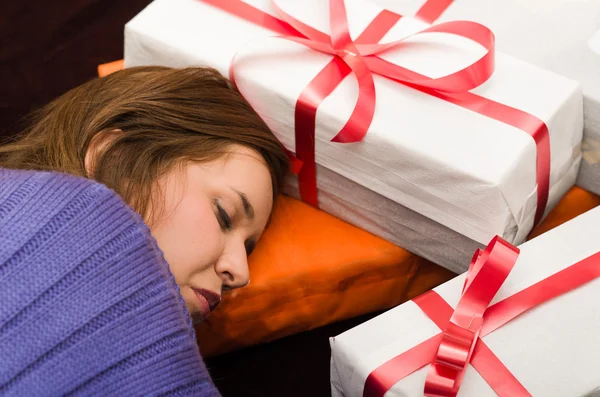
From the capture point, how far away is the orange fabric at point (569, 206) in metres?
0.93

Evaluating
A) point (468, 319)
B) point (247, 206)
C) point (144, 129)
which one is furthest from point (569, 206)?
point (144, 129)

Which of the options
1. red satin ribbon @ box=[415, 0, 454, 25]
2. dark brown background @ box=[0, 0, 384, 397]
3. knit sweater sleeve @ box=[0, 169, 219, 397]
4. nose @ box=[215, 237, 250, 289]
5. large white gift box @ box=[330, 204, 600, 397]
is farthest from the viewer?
dark brown background @ box=[0, 0, 384, 397]

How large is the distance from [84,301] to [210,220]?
7.9 inches

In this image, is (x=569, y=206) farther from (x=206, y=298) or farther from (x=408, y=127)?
(x=206, y=298)

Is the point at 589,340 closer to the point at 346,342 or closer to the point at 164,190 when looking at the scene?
the point at 346,342

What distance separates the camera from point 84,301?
591mm

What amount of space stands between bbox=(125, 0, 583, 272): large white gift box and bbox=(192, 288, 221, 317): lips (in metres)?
0.20

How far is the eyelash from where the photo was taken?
2.58 feet

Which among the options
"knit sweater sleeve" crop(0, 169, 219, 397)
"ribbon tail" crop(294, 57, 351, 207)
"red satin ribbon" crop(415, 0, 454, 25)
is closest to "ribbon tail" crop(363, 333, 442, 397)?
"knit sweater sleeve" crop(0, 169, 219, 397)

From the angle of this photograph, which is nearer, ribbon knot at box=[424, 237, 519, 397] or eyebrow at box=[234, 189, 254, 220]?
ribbon knot at box=[424, 237, 519, 397]

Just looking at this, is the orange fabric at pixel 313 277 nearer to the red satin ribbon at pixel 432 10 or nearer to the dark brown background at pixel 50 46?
the red satin ribbon at pixel 432 10

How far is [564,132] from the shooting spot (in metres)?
0.82

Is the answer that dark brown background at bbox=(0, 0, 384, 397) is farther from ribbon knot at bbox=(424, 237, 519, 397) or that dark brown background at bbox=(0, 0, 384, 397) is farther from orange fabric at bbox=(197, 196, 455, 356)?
ribbon knot at bbox=(424, 237, 519, 397)

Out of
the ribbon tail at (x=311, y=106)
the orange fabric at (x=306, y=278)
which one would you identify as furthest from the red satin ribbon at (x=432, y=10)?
the orange fabric at (x=306, y=278)
